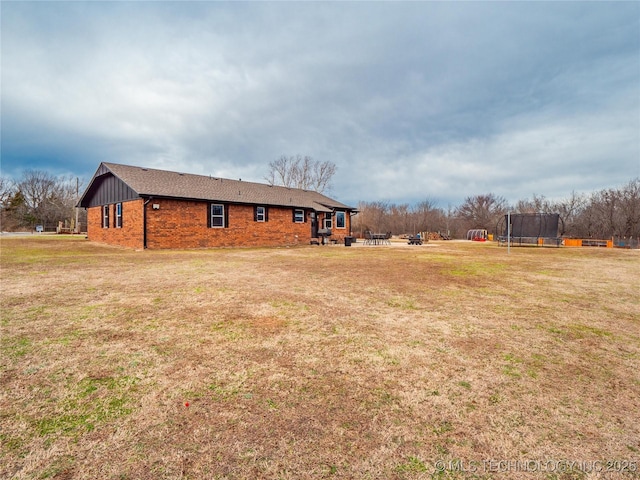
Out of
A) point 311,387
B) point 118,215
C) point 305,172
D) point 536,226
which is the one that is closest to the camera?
point 311,387

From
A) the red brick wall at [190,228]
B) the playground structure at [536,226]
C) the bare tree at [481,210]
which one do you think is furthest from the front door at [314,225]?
the bare tree at [481,210]

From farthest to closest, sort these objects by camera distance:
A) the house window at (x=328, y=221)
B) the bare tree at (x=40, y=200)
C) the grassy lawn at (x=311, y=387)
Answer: the bare tree at (x=40, y=200) → the house window at (x=328, y=221) → the grassy lawn at (x=311, y=387)

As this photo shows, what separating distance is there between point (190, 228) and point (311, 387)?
16327 millimetres

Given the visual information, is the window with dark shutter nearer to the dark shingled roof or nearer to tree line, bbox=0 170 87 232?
the dark shingled roof

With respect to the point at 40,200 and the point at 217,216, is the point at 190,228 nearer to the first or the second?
the point at 217,216

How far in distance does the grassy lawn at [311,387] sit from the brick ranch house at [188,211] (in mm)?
11057

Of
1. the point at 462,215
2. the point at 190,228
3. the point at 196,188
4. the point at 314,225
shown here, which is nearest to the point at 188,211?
the point at 190,228

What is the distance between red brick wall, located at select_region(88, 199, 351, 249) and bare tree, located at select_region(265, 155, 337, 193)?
25.2 meters

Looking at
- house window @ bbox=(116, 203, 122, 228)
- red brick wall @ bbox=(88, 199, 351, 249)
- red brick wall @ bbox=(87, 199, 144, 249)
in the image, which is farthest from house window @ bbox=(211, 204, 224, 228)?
house window @ bbox=(116, 203, 122, 228)

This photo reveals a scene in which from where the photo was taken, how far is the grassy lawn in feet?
5.72

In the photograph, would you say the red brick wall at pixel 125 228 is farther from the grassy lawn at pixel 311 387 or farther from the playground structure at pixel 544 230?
the playground structure at pixel 544 230

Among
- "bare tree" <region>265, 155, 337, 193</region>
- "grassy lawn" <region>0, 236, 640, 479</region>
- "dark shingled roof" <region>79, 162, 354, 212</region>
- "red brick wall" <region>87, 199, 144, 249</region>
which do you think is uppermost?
"bare tree" <region>265, 155, 337, 193</region>

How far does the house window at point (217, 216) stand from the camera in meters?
17.8

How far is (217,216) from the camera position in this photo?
1798 centimetres
